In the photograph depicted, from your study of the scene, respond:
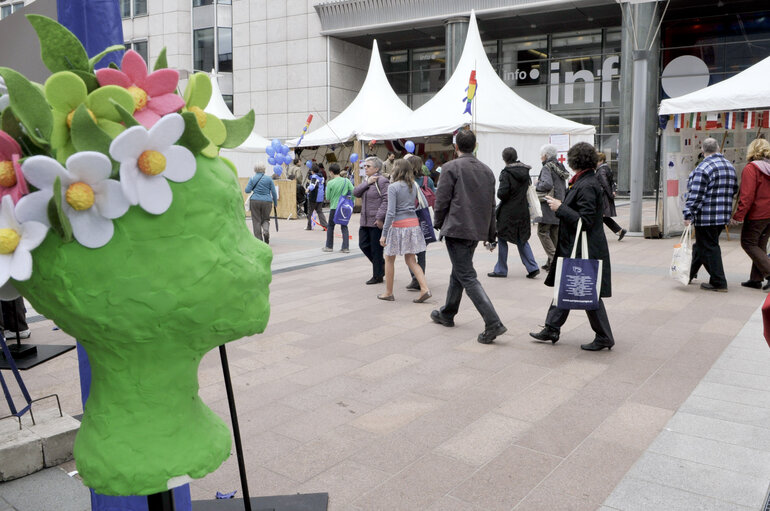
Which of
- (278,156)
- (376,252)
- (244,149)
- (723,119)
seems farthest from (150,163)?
(244,149)

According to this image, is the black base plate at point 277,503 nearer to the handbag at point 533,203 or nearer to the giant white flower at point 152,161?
the giant white flower at point 152,161

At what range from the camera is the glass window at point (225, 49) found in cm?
3044

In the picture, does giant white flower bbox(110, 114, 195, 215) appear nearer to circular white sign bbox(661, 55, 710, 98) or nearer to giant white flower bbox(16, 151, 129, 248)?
giant white flower bbox(16, 151, 129, 248)

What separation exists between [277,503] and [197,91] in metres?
1.97

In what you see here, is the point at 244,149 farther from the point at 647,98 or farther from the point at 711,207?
the point at 711,207

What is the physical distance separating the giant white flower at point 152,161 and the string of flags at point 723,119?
12.0 m

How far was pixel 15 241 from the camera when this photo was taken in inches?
60.7

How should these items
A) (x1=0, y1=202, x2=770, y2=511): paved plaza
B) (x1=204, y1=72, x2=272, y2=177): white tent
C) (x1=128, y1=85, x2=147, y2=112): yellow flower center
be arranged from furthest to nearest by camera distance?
1. (x1=204, y1=72, x2=272, y2=177): white tent
2. (x1=0, y1=202, x2=770, y2=511): paved plaza
3. (x1=128, y1=85, x2=147, y2=112): yellow flower center

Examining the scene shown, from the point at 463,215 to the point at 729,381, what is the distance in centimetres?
245

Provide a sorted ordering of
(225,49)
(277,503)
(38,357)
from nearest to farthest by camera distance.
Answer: (277,503)
(38,357)
(225,49)

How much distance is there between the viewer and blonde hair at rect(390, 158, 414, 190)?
24.2 feet

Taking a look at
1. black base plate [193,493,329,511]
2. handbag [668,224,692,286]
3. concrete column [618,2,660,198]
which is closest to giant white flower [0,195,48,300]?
black base plate [193,493,329,511]

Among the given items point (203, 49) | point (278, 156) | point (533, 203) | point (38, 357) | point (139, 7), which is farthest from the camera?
point (139, 7)

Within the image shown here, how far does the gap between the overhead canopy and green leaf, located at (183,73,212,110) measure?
1108cm
